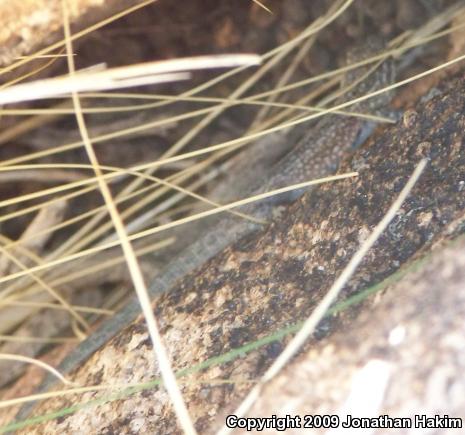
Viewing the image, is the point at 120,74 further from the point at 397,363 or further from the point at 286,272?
the point at 286,272

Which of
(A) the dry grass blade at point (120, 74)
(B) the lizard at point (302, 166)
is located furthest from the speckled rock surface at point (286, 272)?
(A) the dry grass blade at point (120, 74)

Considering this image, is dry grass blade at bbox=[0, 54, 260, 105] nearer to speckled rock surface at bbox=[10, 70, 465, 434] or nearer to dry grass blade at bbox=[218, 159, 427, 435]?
dry grass blade at bbox=[218, 159, 427, 435]

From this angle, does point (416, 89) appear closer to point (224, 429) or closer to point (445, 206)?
point (445, 206)

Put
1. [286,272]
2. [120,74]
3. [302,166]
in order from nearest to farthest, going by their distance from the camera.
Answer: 1. [120,74]
2. [286,272]
3. [302,166]

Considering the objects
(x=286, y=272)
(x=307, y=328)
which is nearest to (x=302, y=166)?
(x=286, y=272)

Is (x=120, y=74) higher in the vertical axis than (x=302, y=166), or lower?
higher

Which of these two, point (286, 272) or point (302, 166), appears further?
point (302, 166)
